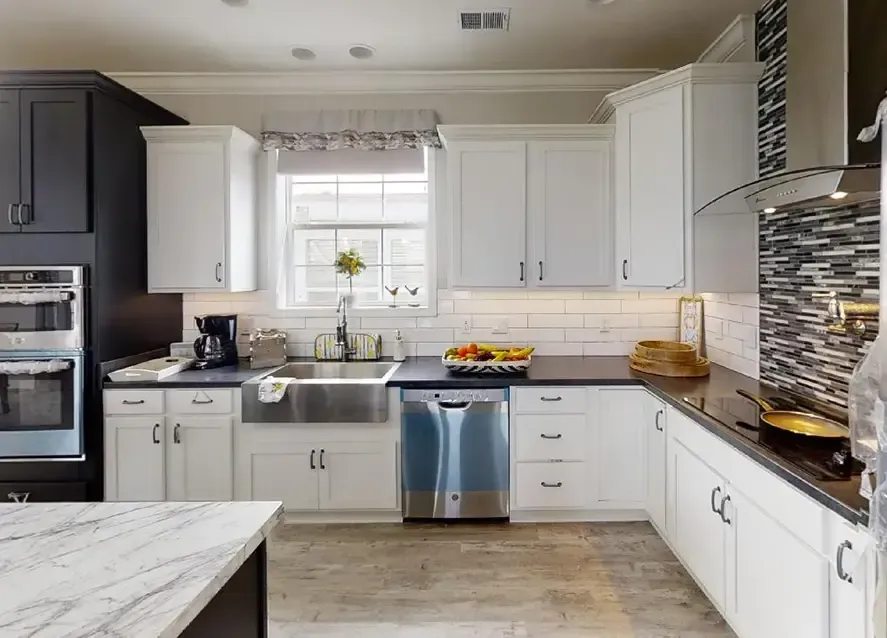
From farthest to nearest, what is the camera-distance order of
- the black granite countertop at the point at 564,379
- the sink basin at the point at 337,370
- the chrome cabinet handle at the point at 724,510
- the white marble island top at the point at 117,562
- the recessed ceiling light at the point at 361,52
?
the sink basin at the point at 337,370 < the recessed ceiling light at the point at 361,52 < the black granite countertop at the point at 564,379 < the chrome cabinet handle at the point at 724,510 < the white marble island top at the point at 117,562

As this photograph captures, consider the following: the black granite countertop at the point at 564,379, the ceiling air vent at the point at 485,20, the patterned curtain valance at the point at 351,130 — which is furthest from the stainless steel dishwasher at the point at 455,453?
the ceiling air vent at the point at 485,20

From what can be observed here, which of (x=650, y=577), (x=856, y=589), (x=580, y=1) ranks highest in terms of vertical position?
(x=580, y=1)

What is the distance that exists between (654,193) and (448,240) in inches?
50.3

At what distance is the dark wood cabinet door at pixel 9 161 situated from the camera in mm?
2924

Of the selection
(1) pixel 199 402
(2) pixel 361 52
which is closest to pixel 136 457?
(1) pixel 199 402

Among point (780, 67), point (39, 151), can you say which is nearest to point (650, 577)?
point (780, 67)

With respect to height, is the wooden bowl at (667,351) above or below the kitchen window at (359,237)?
below

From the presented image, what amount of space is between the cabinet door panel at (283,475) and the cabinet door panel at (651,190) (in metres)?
2.10

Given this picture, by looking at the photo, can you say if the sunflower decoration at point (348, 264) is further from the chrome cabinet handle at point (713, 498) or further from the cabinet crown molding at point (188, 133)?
the chrome cabinet handle at point (713, 498)

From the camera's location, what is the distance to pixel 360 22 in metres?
3.00

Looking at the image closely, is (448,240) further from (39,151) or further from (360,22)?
(39,151)

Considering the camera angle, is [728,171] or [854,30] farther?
[728,171]

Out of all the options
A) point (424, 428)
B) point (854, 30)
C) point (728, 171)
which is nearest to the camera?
point (854, 30)

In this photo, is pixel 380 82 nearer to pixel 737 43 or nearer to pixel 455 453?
pixel 737 43
